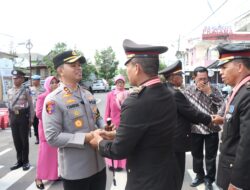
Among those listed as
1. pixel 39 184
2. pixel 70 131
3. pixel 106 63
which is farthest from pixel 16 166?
pixel 106 63

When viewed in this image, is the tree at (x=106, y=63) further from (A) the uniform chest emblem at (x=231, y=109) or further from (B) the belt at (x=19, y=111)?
(A) the uniform chest emblem at (x=231, y=109)

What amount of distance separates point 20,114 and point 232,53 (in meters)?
4.77

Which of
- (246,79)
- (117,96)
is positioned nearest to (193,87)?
(117,96)

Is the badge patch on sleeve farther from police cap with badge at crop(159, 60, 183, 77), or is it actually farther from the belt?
the belt

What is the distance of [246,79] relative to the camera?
2.72m

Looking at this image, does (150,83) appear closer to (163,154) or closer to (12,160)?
(163,154)

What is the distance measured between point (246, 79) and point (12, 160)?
618cm

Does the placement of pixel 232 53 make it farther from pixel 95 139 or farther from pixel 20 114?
pixel 20 114

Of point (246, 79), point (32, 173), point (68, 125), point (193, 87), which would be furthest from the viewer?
point (32, 173)

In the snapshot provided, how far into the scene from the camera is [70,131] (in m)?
2.95

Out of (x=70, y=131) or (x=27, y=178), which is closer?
(x=70, y=131)

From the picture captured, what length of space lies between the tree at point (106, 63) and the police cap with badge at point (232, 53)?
6125 centimetres

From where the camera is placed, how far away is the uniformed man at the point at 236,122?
2.43 metres

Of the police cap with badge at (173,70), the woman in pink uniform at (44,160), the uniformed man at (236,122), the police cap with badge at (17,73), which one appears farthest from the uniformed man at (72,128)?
the police cap with badge at (17,73)
